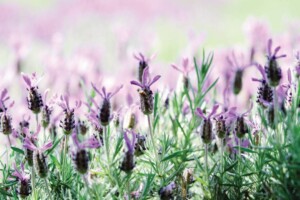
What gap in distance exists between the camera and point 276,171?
1043mm

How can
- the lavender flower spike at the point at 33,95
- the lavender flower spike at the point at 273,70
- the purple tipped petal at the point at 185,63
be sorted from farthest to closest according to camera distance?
the purple tipped petal at the point at 185,63
the lavender flower spike at the point at 33,95
the lavender flower spike at the point at 273,70

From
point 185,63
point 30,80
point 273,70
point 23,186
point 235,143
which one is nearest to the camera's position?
point 273,70

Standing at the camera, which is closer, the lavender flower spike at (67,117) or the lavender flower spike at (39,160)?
the lavender flower spike at (39,160)

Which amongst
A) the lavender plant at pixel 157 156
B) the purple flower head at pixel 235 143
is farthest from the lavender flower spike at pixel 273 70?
the purple flower head at pixel 235 143

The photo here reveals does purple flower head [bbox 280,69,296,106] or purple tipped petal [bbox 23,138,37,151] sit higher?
purple flower head [bbox 280,69,296,106]

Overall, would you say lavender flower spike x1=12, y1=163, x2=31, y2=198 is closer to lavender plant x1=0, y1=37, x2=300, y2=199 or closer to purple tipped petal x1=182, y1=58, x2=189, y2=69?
lavender plant x1=0, y1=37, x2=300, y2=199

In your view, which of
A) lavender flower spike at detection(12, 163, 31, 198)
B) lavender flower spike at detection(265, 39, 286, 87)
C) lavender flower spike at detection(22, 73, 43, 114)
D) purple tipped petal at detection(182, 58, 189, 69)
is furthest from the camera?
purple tipped petal at detection(182, 58, 189, 69)

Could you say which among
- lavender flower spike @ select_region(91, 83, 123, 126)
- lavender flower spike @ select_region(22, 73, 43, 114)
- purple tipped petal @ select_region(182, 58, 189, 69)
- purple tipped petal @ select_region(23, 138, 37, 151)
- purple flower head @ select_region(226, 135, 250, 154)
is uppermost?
purple tipped petal @ select_region(182, 58, 189, 69)

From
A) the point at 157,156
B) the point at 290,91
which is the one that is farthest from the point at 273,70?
the point at 157,156

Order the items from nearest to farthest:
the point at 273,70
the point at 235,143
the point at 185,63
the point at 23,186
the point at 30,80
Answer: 1. the point at 273,70
2. the point at 23,186
3. the point at 30,80
4. the point at 235,143
5. the point at 185,63

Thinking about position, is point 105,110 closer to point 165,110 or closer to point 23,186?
point 23,186

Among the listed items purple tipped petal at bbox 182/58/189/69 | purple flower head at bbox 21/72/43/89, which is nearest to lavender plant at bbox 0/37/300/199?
purple flower head at bbox 21/72/43/89

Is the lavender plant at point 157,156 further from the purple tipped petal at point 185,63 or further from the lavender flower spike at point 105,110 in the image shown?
the purple tipped petal at point 185,63

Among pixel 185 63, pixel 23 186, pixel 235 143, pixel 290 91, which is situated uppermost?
pixel 185 63
